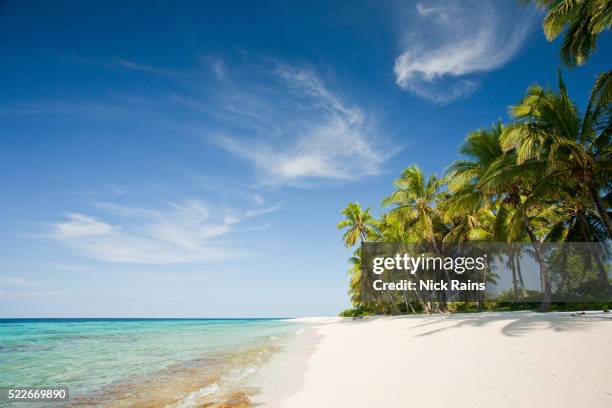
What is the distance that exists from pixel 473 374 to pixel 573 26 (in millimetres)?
9404

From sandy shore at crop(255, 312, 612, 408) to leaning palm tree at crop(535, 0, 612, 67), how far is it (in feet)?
22.7

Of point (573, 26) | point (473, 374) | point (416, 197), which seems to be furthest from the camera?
point (416, 197)

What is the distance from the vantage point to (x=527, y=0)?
28.5 feet

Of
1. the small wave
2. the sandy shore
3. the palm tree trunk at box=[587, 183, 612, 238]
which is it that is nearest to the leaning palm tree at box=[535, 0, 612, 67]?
the palm tree trunk at box=[587, 183, 612, 238]

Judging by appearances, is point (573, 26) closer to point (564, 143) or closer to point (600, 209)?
point (564, 143)

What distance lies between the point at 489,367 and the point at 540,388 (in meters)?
1.11

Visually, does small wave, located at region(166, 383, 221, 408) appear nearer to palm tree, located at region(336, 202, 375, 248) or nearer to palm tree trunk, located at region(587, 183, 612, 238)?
palm tree trunk, located at region(587, 183, 612, 238)

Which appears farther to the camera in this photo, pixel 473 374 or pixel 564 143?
pixel 564 143

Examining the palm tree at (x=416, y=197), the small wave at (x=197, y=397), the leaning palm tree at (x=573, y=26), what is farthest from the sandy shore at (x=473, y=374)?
the palm tree at (x=416, y=197)

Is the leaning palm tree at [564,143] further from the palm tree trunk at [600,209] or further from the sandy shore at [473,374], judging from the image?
the sandy shore at [473,374]

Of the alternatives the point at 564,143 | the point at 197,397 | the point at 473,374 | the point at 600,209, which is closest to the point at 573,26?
the point at 564,143

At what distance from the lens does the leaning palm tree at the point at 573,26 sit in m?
8.08

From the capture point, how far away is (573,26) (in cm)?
872

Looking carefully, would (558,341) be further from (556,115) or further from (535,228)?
(535,228)
